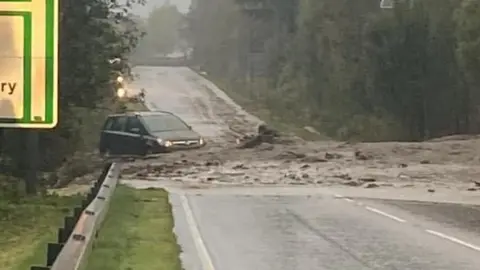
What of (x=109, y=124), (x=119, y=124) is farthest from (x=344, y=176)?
(x=109, y=124)

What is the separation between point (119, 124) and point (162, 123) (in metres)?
1.49

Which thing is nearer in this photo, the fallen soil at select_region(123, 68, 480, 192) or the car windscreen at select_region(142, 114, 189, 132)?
the fallen soil at select_region(123, 68, 480, 192)

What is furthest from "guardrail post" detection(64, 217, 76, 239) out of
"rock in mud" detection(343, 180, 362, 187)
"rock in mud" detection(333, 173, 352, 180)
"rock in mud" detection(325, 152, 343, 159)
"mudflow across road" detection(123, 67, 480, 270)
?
"rock in mud" detection(325, 152, 343, 159)

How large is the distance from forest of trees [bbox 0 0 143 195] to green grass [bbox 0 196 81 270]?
1807 millimetres

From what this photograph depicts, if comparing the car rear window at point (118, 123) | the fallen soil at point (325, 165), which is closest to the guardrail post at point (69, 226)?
the fallen soil at point (325, 165)

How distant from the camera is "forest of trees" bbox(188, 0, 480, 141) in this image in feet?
158

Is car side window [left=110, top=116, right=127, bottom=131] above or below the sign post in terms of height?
below

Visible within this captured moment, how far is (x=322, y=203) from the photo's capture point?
2150 cm

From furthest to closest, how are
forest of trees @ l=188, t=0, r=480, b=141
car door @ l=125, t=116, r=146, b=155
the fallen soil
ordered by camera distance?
1. forest of trees @ l=188, t=0, r=480, b=141
2. car door @ l=125, t=116, r=146, b=155
3. the fallen soil

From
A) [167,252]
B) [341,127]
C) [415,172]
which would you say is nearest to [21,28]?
[167,252]

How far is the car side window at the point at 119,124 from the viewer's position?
1458 inches

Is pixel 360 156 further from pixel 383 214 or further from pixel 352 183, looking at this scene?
pixel 383 214

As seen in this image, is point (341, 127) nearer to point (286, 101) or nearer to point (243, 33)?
point (286, 101)

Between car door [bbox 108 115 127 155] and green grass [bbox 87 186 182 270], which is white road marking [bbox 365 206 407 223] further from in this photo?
car door [bbox 108 115 127 155]
